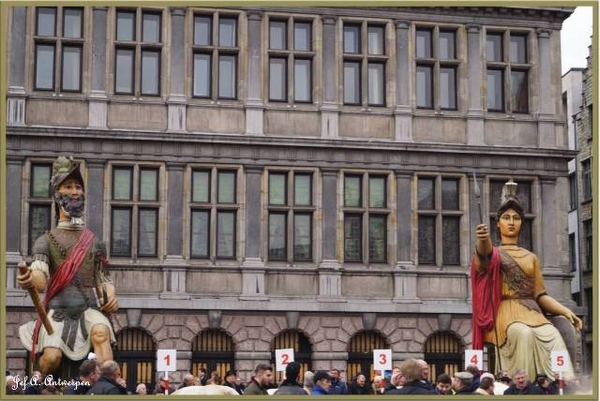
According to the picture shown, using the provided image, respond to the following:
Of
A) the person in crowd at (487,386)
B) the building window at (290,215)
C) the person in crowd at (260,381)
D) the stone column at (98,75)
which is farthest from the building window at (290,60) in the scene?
the person in crowd at (260,381)

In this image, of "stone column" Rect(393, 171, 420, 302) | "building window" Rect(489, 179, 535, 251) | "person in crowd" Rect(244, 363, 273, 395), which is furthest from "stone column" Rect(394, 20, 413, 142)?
"person in crowd" Rect(244, 363, 273, 395)

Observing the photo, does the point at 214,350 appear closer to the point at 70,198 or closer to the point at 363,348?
the point at 363,348

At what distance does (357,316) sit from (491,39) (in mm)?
7756

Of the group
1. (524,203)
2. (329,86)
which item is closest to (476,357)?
(329,86)

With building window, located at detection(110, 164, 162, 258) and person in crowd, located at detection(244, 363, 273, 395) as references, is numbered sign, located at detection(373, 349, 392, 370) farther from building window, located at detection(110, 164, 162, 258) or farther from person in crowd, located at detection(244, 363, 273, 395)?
building window, located at detection(110, 164, 162, 258)

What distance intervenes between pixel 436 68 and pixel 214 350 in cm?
863

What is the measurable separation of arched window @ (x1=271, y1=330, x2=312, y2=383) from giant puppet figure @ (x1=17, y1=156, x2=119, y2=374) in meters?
15.5

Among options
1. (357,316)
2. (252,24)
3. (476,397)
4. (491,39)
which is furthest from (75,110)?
(476,397)

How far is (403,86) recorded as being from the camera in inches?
1292

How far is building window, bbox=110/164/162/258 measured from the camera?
30906mm

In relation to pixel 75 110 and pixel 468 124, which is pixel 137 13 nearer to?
pixel 75 110

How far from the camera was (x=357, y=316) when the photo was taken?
31.5m

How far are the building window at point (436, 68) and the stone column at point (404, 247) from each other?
2.09 m

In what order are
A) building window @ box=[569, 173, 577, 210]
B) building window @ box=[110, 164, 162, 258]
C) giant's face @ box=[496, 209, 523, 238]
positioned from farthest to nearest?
1. building window @ box=[569, 173, 577, 210]
2. building window @ box=[110, 164, 162, 258]
3. giant's face @ box=[496, 209, 523, 238]
